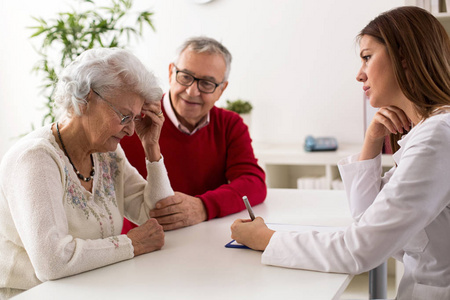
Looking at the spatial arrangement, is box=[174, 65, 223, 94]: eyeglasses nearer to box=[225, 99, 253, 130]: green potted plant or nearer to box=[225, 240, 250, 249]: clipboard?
box=[225, 240, 250, 249]: clipboard

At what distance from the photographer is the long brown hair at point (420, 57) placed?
1.34 metres

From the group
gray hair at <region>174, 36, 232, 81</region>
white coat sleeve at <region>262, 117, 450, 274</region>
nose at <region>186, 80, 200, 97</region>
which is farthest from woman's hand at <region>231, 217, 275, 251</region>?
gray hair at <region>174, 36, 232, 81</region>

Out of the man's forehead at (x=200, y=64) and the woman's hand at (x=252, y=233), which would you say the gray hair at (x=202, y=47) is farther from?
the woman's hand at (x=252, y=233)

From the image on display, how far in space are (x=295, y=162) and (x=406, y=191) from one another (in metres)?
2.18

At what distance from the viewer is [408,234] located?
3.99 ft

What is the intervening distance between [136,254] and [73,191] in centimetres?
25

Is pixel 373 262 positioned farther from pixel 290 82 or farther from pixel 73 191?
pixel 290 82

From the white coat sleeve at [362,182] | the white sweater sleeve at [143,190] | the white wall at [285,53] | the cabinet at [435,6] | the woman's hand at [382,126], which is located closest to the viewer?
the woman's hand at [382,126]

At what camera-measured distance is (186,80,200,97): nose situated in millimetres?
2174

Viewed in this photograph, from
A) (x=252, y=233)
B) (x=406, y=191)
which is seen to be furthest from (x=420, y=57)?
(x=252, y=233)

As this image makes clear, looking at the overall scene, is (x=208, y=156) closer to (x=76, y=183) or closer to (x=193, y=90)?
(x=193, y=90)

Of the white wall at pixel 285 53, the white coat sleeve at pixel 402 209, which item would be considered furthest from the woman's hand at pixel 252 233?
the white wall at pixel 285 53

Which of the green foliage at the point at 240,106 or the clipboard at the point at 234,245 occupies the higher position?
the clipboard at the point at 234,245

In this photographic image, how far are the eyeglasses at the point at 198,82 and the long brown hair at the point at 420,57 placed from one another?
94 centimetres
